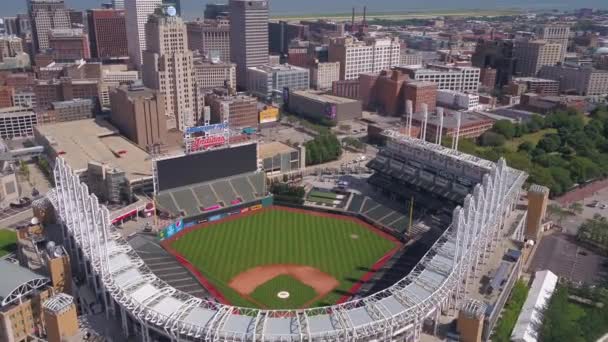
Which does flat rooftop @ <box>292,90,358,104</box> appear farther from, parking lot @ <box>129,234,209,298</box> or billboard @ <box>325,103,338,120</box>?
parking lot @ <box>129,234,209,298</box>

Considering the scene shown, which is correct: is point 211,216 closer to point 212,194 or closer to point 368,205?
point 212,194

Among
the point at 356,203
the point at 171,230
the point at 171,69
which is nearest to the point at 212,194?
the point at 171,230

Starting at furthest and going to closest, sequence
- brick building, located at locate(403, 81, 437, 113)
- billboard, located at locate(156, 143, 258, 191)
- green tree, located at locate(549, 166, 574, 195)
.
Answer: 1. brick building, located at locate(403, 81, 437, 113)
2. green tree, located at locate(549, 166, 574, 195)
3. billboard, located at locate(156, 143, 258, 191)

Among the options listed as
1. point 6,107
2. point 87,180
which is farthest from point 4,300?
point 6,107

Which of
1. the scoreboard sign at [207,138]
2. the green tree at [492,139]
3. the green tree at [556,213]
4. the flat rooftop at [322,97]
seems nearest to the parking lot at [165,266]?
the scoreboard sign at [207,138]

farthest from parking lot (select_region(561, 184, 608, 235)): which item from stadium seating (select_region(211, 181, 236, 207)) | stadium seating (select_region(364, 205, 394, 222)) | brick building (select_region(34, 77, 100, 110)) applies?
brick building (select_region(34, 77, 100, 110))

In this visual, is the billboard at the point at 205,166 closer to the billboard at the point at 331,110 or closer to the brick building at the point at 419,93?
the billboard at the point at 331,110
